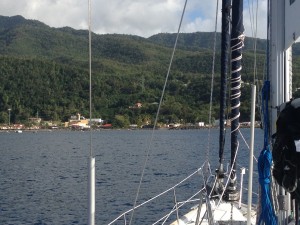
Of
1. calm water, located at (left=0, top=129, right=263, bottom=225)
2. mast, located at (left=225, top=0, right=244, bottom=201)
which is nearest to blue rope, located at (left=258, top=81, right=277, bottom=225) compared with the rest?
mast, located at (left=225, top=0, right=244, bottom=201)

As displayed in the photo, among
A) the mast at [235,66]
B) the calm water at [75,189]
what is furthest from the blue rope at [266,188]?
the calm water at [75,189]

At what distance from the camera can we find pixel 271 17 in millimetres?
3939

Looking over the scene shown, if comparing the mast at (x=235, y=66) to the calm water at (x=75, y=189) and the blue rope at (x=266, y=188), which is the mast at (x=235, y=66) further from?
the calm water at (x=75, y=189)

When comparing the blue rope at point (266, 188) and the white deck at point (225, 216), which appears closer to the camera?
the blue rope at point (266, 188)

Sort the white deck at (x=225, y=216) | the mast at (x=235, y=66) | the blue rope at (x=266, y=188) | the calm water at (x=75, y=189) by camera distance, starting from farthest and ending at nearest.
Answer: the calm water at (x=75, y=189) → the white deck at (x=225, y=216) → the mast at (x=235, y=66) → the blue rope at (x=266, y=188)

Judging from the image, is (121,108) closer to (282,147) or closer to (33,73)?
(33,73)

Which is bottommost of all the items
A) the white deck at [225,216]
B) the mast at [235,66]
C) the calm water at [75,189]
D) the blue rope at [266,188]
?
the calm water at [75,189]

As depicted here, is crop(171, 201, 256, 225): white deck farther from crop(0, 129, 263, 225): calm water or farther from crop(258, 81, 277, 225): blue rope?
crop(0, 129, 263, 225): calm water

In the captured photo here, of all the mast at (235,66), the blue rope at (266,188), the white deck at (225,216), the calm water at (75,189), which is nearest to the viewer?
the blue rope at (266,188)

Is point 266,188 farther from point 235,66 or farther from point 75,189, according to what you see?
point 75,189

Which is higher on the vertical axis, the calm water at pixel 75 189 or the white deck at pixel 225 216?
the white deck at pixel 225 216

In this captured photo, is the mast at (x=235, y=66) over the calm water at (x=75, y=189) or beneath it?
over

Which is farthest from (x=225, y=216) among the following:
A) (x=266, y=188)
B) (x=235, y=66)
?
(x=266, y=188)

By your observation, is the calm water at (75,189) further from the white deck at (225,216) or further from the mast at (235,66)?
the mast at (235,66)
